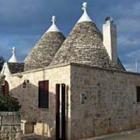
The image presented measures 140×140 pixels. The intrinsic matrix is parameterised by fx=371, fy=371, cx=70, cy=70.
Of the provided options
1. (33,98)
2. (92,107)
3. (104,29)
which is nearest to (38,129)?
(33,98)

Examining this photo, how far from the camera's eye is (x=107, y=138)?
55.7ft

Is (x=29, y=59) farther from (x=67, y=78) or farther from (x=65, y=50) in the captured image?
(x=67, y=78)

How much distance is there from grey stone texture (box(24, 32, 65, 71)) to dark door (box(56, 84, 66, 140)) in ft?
24.3

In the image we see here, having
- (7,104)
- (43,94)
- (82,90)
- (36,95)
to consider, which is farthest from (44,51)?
(7,104)

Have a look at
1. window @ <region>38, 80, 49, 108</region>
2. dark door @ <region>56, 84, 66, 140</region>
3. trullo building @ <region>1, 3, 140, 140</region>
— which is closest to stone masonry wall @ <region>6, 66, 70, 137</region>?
trullo building @ <region>1, 3, 140, 140</region>

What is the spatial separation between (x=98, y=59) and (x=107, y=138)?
511 cm

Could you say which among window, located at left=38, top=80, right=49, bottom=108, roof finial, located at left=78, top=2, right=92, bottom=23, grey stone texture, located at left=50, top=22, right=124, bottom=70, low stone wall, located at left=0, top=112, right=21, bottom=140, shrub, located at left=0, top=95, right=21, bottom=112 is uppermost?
roof finial, located at left=78, top=2, right=92, bottom=23

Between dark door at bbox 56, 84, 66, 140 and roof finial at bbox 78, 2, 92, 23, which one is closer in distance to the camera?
dark door at bbox 56, 84, 66, 140

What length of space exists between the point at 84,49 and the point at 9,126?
30.4 ft

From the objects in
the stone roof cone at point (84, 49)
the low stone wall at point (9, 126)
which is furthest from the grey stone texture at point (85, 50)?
the low stone wall at point (9, 126)

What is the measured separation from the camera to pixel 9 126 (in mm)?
12578

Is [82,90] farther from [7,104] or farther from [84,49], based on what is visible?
[7,104]

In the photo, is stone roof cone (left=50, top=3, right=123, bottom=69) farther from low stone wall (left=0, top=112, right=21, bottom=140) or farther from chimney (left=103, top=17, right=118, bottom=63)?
low stone wall (left=0, top=112, right=21, bottom=140)

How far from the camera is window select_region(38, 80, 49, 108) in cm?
1814
